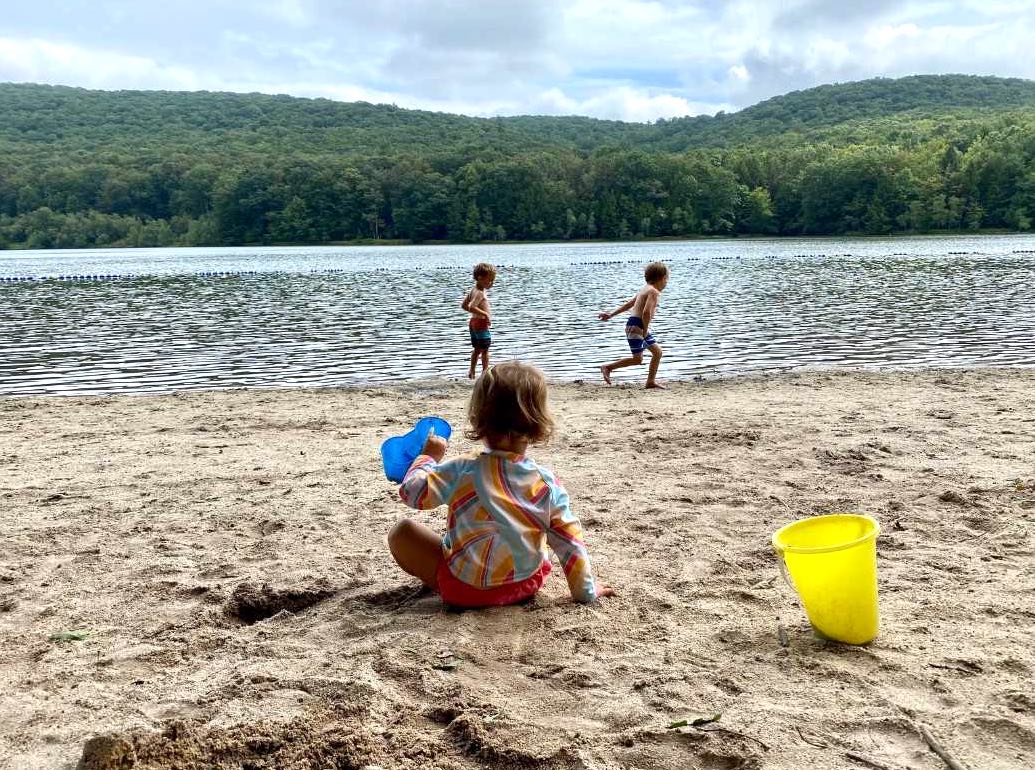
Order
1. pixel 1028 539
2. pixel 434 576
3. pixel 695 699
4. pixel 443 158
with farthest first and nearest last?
pixel 443 158, pixel 1028 539, pixel 434 576, pixel 695 699

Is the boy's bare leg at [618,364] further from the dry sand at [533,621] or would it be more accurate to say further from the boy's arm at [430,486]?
the boy's arm at [430,486]

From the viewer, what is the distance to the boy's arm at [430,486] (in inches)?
146

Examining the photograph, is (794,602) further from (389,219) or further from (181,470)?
(389,219)

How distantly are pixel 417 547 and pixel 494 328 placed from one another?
1513cm

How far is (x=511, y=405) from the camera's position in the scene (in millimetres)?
3641

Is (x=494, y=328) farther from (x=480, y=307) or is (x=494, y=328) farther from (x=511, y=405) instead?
(x=511, y=405)

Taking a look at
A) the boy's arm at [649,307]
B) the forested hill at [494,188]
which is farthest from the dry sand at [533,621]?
the forested hill at [494,188]

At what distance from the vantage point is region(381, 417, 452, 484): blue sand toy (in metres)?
3.92

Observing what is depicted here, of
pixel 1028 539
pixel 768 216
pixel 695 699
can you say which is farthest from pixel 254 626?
pixel 768 216

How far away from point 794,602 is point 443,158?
360 feet

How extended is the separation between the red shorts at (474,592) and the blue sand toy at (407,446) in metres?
0.46

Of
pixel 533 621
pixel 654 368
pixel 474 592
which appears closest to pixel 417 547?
pixel 474 592

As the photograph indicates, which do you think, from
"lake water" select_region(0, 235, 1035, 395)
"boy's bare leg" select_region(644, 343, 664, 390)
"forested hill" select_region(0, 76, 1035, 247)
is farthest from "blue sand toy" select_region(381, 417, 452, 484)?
"forested hill" select_region(0, 76, 1035, 247)

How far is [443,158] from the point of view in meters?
109
